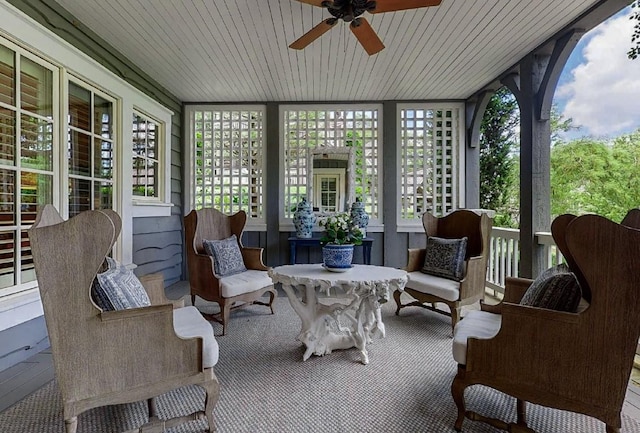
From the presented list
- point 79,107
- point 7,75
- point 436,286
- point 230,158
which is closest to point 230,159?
point 230,158

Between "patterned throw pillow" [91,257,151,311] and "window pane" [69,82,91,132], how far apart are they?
1.79m

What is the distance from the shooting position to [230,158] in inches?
199

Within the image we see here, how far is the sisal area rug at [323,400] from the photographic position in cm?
165

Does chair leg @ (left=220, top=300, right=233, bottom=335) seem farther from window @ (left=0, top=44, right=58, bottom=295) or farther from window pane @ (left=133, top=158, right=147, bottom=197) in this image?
window pane @ (left=133, top=158, right=147, bottom=197)

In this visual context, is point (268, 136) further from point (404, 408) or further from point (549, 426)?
point (549, 426)

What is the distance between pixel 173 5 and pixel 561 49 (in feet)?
10.7

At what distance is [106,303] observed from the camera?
149 centimetres

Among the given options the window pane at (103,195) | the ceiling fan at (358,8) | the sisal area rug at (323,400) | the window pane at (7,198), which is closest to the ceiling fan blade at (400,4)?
the ceiling fan at (358,8)

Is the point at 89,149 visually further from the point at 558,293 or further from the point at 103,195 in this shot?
the point at 558,293

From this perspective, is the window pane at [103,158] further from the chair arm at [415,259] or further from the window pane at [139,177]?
the chair arm at [415,259]

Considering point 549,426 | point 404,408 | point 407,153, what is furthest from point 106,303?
point 407,153

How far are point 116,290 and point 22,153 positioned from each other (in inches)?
61.3

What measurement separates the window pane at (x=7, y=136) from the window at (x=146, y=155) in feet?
5.07

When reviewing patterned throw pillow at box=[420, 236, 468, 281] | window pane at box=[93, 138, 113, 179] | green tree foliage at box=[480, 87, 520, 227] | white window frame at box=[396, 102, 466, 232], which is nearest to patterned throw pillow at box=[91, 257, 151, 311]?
window pane at box=[93, 138, 113, 179]
